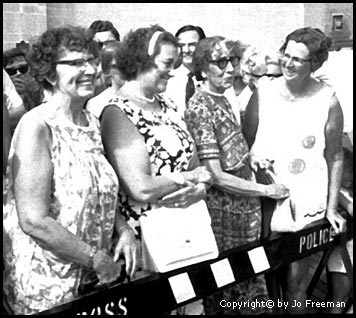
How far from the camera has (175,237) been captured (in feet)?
7.75

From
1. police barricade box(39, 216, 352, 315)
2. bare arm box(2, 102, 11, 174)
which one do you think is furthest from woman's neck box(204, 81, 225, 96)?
bare arm box(2, 102, 11, 174)

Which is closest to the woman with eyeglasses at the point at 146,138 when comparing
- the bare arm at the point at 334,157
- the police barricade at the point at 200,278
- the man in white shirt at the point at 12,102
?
the police barricade at the point at 200,278

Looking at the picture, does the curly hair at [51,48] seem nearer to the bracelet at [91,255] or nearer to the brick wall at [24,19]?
the bracelet at [91,255]

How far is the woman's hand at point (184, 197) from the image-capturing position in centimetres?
243

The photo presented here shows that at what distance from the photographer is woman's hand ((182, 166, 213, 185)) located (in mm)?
2473

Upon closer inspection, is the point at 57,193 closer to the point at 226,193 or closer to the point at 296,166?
the point at 226,193

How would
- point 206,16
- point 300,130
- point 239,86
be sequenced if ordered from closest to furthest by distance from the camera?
point 300,130
point 239,86
point 206,16

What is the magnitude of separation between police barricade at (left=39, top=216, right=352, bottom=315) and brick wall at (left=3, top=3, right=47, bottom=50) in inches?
122

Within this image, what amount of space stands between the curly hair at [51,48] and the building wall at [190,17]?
289cm

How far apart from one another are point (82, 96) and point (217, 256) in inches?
35.1

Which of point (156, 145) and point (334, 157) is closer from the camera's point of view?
point (156, 145)

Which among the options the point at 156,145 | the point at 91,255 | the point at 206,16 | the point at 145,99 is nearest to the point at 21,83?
the point at 145,99

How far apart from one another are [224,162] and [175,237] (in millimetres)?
595

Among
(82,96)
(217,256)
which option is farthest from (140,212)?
(82,96)
